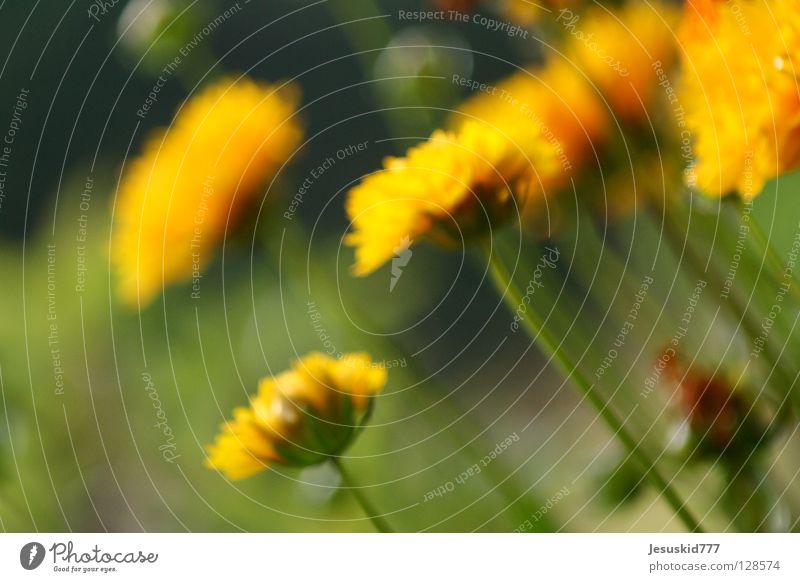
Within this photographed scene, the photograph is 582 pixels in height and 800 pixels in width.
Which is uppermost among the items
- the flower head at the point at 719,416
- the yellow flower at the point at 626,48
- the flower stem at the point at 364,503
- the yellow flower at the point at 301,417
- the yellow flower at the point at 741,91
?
the yellow flower at the point at 626,48

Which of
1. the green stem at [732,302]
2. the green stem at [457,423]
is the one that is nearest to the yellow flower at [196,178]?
the green stem at [457,423]

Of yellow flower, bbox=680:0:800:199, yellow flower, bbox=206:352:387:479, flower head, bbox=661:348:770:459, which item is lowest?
flower head, bbox=661:348:770:459

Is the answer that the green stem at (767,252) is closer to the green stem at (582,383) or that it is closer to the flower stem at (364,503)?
the green stem at (582,383)

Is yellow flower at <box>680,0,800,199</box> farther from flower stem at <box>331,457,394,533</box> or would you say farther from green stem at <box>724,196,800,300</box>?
flower stem at <box>331,457,394,533</box>

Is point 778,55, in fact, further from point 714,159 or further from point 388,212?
point 388,212

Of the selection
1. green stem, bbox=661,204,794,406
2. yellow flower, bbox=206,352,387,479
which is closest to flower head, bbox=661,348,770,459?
green stem, bbox=661,204,794,406

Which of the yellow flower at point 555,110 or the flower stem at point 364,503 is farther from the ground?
the yellow flower at point 555,110
